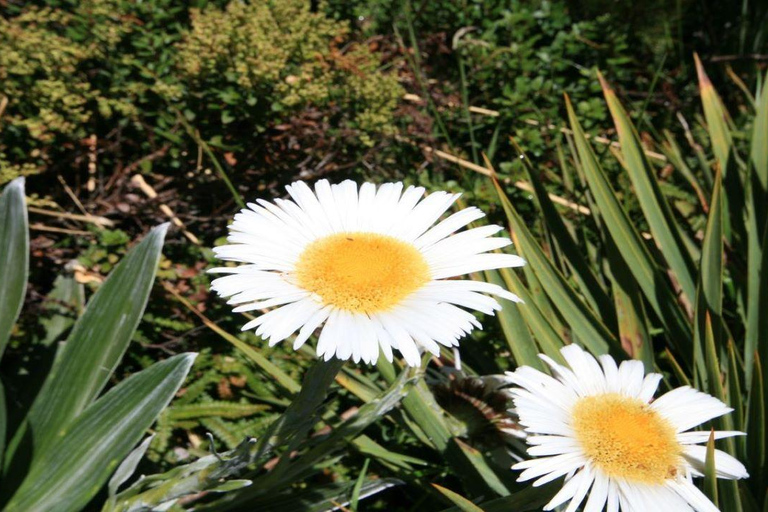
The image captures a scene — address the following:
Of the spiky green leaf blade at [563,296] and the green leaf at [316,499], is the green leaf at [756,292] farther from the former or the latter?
the green leaf at [316,499]

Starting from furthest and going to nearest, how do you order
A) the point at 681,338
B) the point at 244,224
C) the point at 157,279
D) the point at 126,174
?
1. the point at 126,174
2. the point at 157,279
3. the point at 681,338
4. the point at 244,224

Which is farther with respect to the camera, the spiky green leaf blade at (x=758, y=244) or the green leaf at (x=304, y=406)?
the spiky green leaf blade at (x=758, y=244)

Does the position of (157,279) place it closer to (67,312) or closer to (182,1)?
(67,312)

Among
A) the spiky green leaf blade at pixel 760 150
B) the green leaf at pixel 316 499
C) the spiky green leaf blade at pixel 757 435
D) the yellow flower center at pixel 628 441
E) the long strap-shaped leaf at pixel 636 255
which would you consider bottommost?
the green leaf at pixel 316 499

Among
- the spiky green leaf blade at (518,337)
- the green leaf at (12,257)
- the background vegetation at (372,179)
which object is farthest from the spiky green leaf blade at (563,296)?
the green leaf at (12,257)

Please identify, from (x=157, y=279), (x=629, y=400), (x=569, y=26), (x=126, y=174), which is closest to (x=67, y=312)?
(x=157, y=279)

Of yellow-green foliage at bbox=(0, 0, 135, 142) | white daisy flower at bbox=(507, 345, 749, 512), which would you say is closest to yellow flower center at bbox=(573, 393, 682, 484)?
white daisy flower at bbox=(507, 345, 749, 512)
